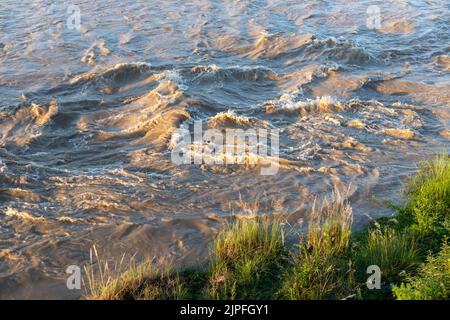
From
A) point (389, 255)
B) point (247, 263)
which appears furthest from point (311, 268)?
→ point (389, 255)

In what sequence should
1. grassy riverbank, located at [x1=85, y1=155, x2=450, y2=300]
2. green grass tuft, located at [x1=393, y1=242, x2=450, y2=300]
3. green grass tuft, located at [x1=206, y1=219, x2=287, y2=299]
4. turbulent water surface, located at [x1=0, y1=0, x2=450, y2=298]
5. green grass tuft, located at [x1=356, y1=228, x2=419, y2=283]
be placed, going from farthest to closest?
1. turbulent water surface, located at [x1=0, y1=0, x2=450, y2=298]
2. green grass tuft, located at [x1=356, y1=228, x2=419, y2=283]
3. green grass tuft, located at [x1=206, y1=219, x2=287, y2=299]
4. grassy riverbank, located at [x1=85, y1=155, x2=450, y2=300]
5. green grass tuft, located at [x1=393, y1=242, x2=450, y2=300]

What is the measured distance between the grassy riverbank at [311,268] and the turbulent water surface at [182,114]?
0.65 m

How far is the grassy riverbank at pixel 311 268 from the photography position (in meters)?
5.37

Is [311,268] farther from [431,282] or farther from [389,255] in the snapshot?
[431,282]

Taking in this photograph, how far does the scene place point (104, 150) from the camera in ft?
30.1

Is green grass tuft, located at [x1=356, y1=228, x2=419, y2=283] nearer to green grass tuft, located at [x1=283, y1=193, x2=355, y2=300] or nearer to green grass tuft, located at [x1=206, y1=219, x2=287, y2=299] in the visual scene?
green grass tuft, located at [x1=283, y1=193, x2=355, y2=300]

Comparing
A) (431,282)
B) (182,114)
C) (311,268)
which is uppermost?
(431,282)

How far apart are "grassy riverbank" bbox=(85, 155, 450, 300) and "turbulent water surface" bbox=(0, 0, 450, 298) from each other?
2.13 feet

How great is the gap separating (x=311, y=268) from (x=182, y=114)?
5620mm

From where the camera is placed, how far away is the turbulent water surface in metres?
7.05

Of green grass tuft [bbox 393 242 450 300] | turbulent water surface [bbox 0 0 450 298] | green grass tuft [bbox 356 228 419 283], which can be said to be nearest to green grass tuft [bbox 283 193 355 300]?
green grass tuft [bbox 356 228 419 283]

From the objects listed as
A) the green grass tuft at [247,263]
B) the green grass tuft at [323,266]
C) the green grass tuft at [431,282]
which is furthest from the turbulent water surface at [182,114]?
the green grass tuft at [431,282]

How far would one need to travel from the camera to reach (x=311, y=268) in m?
5.49

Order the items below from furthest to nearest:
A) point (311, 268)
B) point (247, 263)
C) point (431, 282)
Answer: point (247, 263) → point (311, 268) → point (431, 282)
